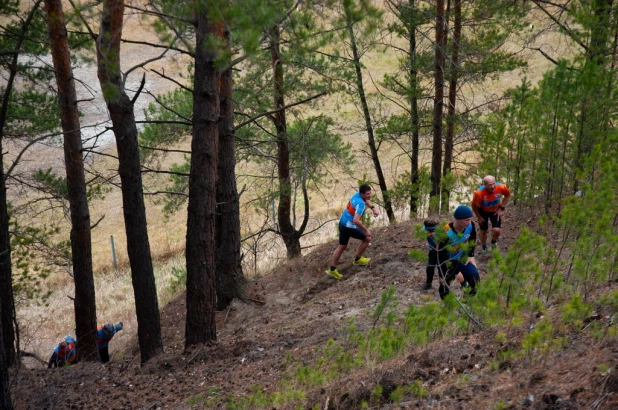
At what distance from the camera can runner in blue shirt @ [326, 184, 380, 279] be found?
10180mm

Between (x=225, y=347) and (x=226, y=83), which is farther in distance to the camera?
(x=226, y=83)

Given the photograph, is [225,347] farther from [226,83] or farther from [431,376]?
[226,83]

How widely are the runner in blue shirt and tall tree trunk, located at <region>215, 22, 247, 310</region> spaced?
1.78 meters

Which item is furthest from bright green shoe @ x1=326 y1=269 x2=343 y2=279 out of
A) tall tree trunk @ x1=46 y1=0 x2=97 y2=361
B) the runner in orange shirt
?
tall tree trunk @ x1=46 y1=0 x2=97 y2=361

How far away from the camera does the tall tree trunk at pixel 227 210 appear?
10.1 m

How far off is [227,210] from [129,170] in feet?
9.14

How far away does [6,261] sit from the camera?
905cm

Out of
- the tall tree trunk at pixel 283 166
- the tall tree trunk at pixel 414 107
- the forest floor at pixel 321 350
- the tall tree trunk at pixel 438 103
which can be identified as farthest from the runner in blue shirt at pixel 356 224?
the tall tree trunk at pixel 414 107

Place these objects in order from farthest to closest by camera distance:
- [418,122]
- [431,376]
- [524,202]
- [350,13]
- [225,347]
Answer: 1. [418,122]
2. [524,202]
3. [225,347]
4. [350,13]
5. [431,376]

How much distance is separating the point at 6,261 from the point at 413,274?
647cm

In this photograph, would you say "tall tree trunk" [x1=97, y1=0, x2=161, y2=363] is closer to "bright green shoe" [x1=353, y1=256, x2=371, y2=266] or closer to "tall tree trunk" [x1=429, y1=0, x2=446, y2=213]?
"bright green shoe" [x1=353, y1=256, x2=371, y2=266]

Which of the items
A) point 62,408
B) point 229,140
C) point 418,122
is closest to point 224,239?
point 229,140

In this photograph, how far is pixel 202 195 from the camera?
7.67 meters

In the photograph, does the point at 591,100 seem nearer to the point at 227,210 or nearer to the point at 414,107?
the point at 414,107
